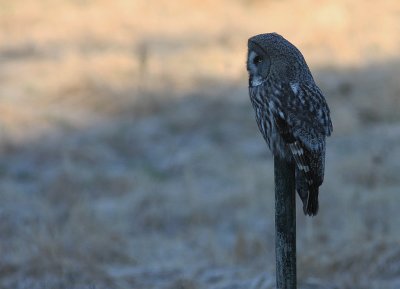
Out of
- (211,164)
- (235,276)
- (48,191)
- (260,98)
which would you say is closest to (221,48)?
(211,164)

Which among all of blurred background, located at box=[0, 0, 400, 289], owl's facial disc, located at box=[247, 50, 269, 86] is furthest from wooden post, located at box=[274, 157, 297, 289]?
blurred background, located at box=[0, 0, 400, 289]

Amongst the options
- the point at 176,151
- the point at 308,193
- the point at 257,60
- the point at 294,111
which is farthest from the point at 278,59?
the point at 176,151

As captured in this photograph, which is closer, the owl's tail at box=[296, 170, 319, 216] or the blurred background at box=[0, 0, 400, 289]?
the owl's tail at box=[296, 170, 319, 216]

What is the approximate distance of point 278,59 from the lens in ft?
11.0

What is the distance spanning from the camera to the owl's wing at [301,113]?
3322 millimetres

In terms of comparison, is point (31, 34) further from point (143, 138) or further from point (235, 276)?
point (235, 276)

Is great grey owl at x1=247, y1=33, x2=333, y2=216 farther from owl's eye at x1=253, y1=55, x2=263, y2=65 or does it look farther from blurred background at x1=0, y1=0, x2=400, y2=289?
blurred background at x1=0, y1=0, x2=400, y2=289

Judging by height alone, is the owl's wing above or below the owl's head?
below

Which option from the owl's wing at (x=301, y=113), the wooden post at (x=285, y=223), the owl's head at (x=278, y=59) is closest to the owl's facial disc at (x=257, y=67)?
the owl's head at (x=278, y=59)

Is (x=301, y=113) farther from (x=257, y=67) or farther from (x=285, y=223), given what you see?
(x=285, y=223)

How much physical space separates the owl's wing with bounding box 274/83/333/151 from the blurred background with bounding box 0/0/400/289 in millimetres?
1958

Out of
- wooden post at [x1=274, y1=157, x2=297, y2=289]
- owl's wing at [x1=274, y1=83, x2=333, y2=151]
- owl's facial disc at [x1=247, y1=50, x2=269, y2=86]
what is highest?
owl's facial disc at [x1=247, y1=50, x2=269, y2=86]

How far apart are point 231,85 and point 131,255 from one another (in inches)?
161

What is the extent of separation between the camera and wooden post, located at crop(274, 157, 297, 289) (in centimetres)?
330
